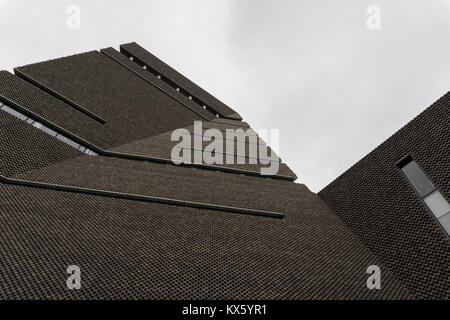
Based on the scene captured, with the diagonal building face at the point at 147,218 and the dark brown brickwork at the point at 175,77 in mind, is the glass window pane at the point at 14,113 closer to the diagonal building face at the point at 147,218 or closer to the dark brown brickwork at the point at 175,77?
the diagonal building face at the point at 147,218

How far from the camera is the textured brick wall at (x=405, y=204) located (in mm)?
13184

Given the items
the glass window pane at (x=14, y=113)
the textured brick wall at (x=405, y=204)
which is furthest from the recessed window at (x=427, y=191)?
the glass window pane at (x=14, y=113)

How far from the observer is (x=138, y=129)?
25594mm

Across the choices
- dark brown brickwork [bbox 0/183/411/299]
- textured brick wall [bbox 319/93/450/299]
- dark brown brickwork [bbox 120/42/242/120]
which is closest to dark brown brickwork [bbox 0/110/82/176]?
dark brown brickwork [bbox 0/183/411/299]

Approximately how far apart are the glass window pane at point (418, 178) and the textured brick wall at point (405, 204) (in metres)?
0.24

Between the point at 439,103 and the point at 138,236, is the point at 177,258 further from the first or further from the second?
the point at 439,103

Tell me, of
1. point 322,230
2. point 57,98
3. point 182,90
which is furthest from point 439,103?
point 182,90

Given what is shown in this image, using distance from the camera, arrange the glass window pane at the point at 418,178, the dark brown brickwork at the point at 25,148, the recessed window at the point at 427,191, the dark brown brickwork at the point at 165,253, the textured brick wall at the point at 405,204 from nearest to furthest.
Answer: the dark brown brickwork at the point at 165,253, the textured brick wall at the point at 405,204, the recessed window at the point at 427,191, the glass window pane at the point at 418,178, the dark brown brickwork at the point at 25,148

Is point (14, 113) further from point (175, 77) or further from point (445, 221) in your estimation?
point (175, 77)

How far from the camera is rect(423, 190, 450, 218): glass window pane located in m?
14.4

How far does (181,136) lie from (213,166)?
18.4 feet

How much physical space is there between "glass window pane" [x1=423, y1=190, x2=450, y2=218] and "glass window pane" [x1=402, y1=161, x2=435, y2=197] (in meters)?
0.28

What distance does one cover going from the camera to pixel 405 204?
15.9 meters

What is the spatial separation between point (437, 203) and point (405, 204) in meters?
1.28
